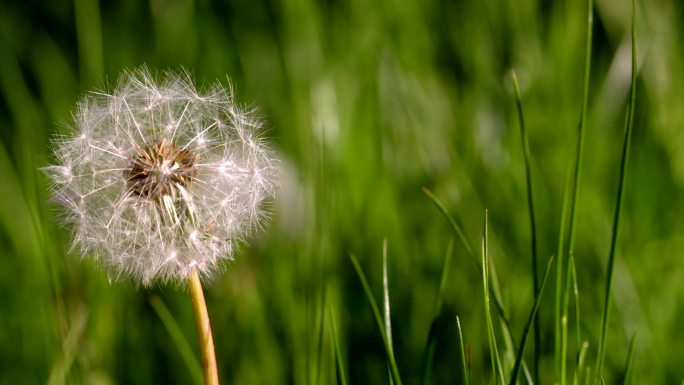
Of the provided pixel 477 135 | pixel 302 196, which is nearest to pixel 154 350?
pixel 302 196

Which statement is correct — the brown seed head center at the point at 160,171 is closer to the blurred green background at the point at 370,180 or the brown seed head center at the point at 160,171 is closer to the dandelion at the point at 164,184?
the dandelion at the point at 164,184

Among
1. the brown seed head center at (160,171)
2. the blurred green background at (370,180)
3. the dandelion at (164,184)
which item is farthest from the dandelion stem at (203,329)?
the blurred green background at (370,180)

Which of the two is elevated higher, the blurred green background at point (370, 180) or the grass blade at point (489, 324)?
the blurred green background at point (370, 180)

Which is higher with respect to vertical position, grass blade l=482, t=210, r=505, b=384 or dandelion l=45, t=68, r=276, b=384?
dandelion l=45, t=68, r=276, b=384

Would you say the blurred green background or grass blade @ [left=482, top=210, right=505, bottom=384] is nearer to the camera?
grass blade @ [left=482, top=210, right=505, bottom=384]

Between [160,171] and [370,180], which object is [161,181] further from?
[370,180]

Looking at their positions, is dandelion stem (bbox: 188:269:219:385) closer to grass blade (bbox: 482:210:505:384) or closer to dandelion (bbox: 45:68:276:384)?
dandelion (bbox: 45:68:276:384)

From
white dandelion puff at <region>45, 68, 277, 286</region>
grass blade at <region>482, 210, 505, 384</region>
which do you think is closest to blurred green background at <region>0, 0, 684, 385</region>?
white dandelion puff at <region>45, 68, 277, 286</region>

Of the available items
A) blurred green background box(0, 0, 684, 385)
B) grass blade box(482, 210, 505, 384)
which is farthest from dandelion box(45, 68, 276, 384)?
grass blade box(482, 210, 505, 384)

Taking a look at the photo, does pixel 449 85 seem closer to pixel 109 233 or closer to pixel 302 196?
pixel 302 196
